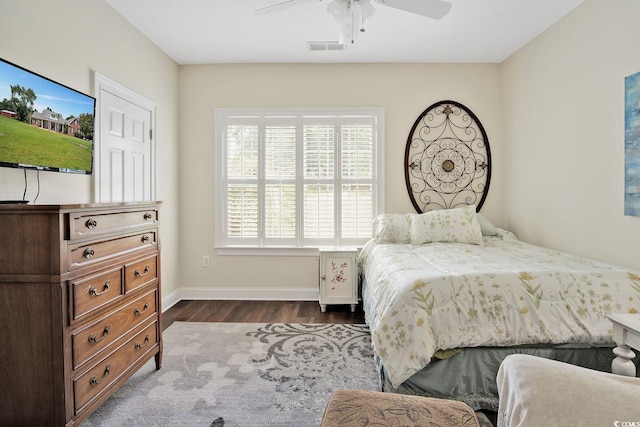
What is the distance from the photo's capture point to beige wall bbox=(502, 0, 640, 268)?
7.94 ft

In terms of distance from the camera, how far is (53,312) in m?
1.48

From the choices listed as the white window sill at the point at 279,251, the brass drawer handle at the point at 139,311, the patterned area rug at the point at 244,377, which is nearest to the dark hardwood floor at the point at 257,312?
the patterned area rug at the point at 244,377

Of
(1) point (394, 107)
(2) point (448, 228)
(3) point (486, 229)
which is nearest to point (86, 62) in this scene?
(1) point (394, 107)

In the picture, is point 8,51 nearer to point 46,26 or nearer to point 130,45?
point 46,26

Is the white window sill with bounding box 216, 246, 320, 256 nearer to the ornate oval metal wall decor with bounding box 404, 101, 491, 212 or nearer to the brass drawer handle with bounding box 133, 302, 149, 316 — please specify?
the ornate oval metal wall decor with bounding box 404, 101, 491, 212

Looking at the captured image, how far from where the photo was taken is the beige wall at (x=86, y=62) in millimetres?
1942

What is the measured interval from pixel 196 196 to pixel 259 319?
165 cm

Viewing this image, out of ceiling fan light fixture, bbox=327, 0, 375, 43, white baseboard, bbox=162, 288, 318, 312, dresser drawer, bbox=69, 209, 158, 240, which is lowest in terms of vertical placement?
white baseboard, bbox=162, 288, 318, 312

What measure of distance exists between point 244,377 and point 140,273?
945 millimetres

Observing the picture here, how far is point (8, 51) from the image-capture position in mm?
1868

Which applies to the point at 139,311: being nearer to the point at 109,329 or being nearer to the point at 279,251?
the point at 109,329

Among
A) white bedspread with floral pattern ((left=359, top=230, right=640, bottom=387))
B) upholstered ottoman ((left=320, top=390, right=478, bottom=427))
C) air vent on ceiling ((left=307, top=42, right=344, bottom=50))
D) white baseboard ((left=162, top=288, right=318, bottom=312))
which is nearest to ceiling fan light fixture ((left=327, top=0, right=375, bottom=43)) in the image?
air vent on ceiling ((left=307, top=42, right=344, bottom=50))

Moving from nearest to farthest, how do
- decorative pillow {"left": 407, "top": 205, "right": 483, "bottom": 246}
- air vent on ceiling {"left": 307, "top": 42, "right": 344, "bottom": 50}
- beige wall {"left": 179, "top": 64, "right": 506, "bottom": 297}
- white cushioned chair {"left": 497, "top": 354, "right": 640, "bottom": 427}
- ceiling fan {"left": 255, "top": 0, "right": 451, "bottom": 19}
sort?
1. white cushioned chair {"left": 497, "top": 354, "right": 640, "bottom": 427}
2. ceiling fan {"left": 255, "top": 0, "right": 451, "bottom": 19}
3. decorative pillow {"left": 407, "top": 205, "right": 483, "bottom": 246}
4. air vent on ceiling {"left": 307, "top": 42, "right": 344, "bottom": 50}
5. beige wall {"left": 179, "top": 64, "right": 506, "bottom": 297}

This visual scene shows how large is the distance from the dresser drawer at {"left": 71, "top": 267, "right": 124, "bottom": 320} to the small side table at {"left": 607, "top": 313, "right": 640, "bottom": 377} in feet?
7.96
